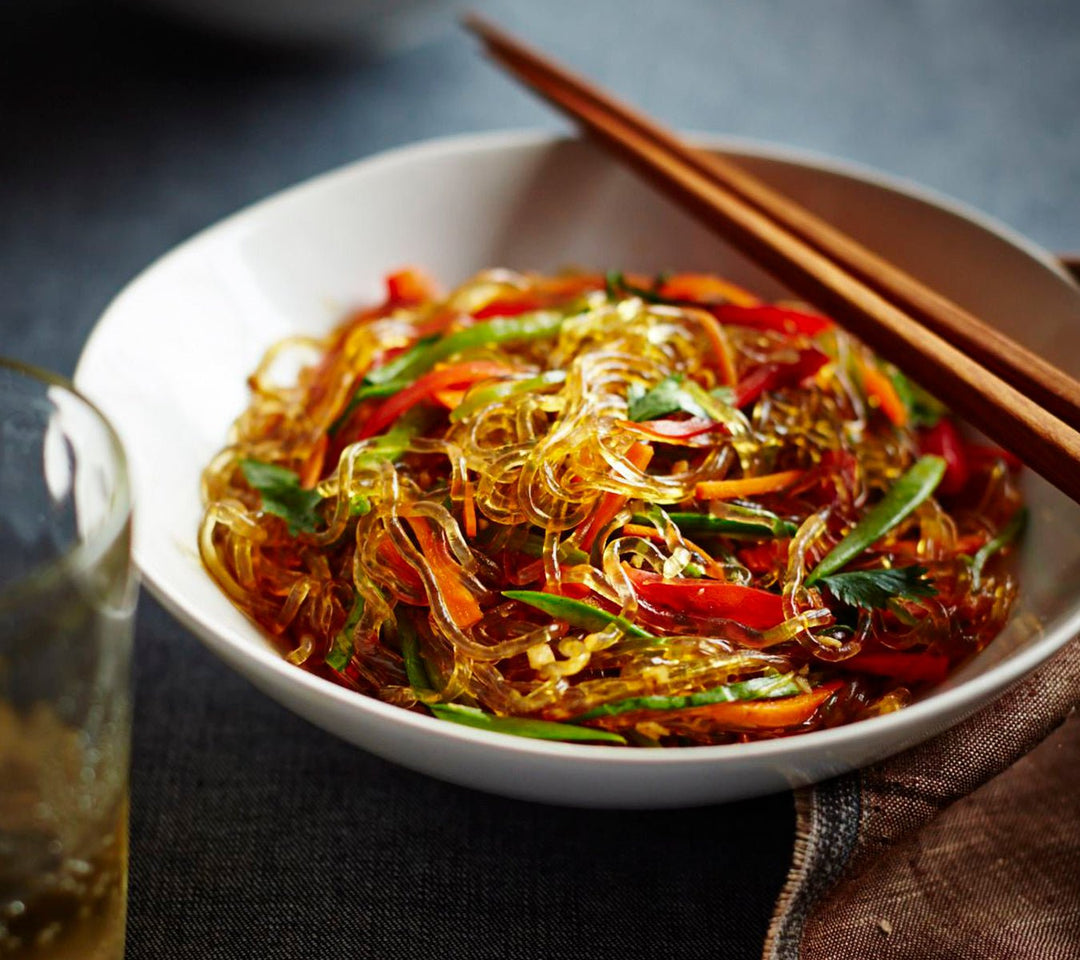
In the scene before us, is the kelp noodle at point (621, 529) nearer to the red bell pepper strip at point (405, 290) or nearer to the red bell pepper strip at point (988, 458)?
the red bell pepper strip at point (988, 458)

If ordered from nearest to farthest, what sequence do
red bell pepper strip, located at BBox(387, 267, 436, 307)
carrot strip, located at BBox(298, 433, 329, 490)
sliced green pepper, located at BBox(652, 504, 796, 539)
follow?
sliced green pepper, located at BBox(652, 504, 796, 539)
carrot strip, located at BBox(298, 433, 329, 490)
red bell pepper strip, located at BBox(387, 267, 436, 307)

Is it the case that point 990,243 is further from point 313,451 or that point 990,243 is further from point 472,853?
point 472,853

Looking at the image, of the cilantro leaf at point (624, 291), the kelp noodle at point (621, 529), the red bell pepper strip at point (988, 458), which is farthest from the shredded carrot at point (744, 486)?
the cilantro leaf at point (624, 291)

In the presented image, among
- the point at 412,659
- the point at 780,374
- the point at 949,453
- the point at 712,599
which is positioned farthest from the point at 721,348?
the point at 412,659

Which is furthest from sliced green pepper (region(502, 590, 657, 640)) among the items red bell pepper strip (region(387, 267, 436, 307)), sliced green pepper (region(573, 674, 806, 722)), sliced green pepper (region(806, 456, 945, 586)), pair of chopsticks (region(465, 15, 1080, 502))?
red bell pepper strip (region(387, 267, 436, 307))

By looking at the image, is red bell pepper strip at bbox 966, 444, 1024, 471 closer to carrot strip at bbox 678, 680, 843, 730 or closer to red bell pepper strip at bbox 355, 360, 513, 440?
carrot strip at bbox 678, 680, 843, 730

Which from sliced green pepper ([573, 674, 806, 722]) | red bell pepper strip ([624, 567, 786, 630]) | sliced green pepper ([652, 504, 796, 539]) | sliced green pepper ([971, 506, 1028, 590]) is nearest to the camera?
sliced green pepper ([573, 674, 806, 722])

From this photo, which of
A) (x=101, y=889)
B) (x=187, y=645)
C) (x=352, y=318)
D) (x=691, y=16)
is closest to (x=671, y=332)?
(x=352, y=318)
